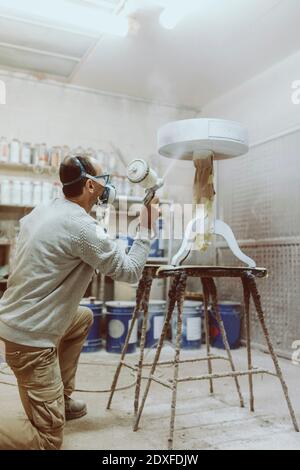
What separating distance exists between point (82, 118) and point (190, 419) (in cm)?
365

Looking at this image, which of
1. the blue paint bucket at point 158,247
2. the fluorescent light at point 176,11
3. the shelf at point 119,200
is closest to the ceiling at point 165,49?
the fluorescent light at point 176,11

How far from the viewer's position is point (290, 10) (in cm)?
332

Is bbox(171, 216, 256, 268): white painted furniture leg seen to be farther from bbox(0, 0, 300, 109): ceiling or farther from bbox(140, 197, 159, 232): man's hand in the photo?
bbox(0, 0, 300, 109): ceiling

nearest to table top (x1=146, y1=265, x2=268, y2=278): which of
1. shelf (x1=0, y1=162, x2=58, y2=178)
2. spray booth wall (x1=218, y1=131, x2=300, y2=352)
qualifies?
spray booth wall (x1=218, y1=131, x2=300, y2=352)

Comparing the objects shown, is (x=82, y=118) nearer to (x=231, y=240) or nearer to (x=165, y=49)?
(x=165, y=49)

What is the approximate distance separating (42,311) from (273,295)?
2736mm

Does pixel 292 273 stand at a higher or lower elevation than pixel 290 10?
lower

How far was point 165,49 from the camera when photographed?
13.0 ft

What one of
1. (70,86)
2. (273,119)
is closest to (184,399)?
(273,119)

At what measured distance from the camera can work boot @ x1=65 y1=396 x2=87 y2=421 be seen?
85.7 inches

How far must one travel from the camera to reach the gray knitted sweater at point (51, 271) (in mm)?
1702

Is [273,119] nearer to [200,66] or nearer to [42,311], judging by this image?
[200,66]

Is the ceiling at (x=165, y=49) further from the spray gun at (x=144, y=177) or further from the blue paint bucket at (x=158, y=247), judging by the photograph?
the spray gun at (x=144, y=177)

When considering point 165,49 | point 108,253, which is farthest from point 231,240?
point 165,49
